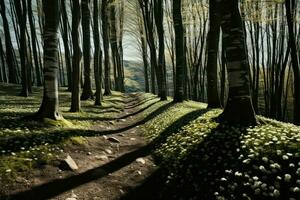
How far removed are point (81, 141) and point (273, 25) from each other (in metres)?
29.3

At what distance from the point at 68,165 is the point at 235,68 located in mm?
6963

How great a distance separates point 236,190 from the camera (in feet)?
21.7

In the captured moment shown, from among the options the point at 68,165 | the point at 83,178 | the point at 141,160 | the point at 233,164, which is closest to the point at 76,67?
the point at 141,160

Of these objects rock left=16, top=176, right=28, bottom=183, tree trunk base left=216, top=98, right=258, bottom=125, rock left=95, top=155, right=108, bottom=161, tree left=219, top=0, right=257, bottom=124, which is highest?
tree left=219, top=0, right=257, bottom=124

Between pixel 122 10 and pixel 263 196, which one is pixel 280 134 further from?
pixel 122 10

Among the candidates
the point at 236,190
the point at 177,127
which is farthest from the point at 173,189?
the point at 177,127

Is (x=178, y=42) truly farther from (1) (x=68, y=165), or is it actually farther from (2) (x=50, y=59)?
(1) (x=68, y=165)

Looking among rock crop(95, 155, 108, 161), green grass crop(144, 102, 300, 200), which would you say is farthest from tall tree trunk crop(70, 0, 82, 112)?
green grass crop(144, 102, 300, 200)

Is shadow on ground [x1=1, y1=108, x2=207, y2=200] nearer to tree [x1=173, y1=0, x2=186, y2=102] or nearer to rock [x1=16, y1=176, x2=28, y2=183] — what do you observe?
rock [x1=16, y1=176, x2=28, y2=183]

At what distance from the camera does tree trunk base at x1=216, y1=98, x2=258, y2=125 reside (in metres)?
11.1

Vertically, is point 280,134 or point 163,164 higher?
point 280,134

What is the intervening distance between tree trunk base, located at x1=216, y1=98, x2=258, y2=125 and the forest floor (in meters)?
0.45

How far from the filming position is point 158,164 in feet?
33.9

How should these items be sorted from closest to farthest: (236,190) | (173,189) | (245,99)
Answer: (236,190), (173,189), (245,99)
